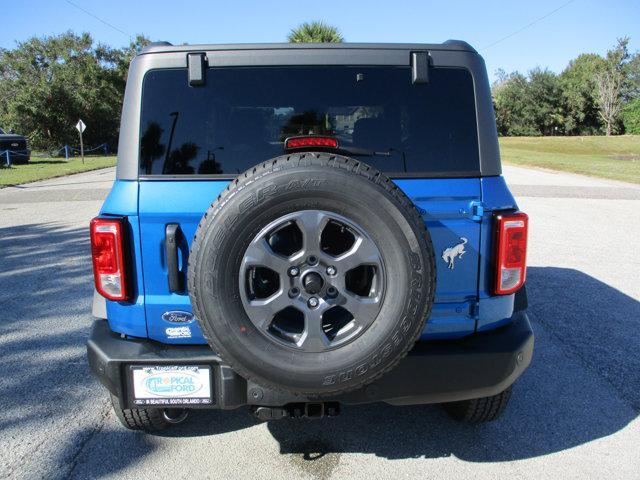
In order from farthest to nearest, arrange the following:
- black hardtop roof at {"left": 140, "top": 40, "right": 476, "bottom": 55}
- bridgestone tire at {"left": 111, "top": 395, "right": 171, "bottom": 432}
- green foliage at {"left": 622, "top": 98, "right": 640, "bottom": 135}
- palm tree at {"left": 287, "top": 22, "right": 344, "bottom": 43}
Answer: green foliage at {"left": 622, "top": 98, "right": 640, "bottom": 135}, palm tree at {"left": 287, "top": 22, "right": 344, "bottom": 43}, bridgestone tire at {"left": 111, "top": 395, "right": 171, "bottom": 432}, black hardtop roof at {"left": 140, "top": 40, "right": 476, "bottom": 55}

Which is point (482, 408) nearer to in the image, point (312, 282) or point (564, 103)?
point (312, 282)

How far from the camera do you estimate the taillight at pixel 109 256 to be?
2.37 meters

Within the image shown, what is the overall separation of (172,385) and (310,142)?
1245mm

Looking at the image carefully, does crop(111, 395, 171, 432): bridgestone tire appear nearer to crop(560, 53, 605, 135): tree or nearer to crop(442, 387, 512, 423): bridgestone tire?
crop(442, 387, 512, 423): bridgestone tire

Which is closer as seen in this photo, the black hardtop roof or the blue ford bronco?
the blue ford bronco

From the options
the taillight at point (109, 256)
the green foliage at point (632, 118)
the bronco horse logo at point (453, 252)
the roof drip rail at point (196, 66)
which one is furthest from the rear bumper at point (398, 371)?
the green foliage at point (632, 118)

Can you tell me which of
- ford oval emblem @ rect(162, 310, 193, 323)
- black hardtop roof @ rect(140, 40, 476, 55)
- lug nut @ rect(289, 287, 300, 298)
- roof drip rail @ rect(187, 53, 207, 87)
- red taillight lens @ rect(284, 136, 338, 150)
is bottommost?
ford oval emblem @ rect(162, 310, 193, 323)

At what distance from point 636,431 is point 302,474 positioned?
6.32ft

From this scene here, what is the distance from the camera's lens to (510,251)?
8.13ft

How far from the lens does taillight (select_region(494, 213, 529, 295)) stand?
244cm

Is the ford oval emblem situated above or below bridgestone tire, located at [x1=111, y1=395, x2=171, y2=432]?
above

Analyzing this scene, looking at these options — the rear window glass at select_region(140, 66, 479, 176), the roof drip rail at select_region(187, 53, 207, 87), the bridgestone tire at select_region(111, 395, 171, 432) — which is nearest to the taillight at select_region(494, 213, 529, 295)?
the rear window glass at select_region(140, 66, 479, 176)

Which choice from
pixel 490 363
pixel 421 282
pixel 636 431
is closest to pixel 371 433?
pixel 490 363

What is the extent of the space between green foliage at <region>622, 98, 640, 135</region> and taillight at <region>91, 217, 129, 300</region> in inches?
2870
